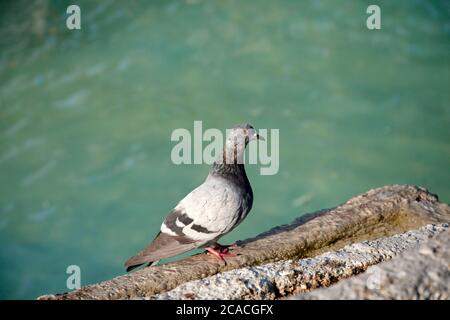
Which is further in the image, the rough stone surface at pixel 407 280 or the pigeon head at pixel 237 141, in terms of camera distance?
the pigeon head at pixel 237 141

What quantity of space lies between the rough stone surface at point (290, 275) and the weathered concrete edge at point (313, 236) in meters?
0.50

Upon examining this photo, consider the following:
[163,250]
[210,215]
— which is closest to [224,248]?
[210,215]

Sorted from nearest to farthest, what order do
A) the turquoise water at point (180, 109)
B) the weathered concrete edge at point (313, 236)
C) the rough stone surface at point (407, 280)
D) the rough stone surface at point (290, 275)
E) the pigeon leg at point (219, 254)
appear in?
1. the rough stone surface at point (407, 280)
2. the rough stone surface at point (290, 275)
3. the weathered concrete edge at point (313, 236)
4. the pigeon leg at point (219, 254)
5. the turquoise water at point (180, 109)

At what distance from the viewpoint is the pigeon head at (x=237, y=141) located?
15.9ft

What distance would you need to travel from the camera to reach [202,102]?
42.3 feet

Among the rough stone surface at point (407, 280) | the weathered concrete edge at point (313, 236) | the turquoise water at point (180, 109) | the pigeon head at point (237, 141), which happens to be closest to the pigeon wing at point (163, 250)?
the weathered concrete edge at point (313, 236)

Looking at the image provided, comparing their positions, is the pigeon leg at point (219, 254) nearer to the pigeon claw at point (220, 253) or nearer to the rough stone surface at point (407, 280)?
the pigeon claw at point (220, 253)

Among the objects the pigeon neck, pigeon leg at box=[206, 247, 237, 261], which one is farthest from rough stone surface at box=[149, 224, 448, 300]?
the pigeon neck

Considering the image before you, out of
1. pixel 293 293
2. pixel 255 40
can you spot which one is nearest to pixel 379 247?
pixel 293 293

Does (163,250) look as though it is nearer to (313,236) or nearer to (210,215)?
(210,215)

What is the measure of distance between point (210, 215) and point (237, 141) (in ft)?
2.32

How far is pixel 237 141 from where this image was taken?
4.87 m

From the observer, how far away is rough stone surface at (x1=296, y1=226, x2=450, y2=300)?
2.99m

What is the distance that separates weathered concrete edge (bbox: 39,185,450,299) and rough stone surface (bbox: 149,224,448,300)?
503mm
